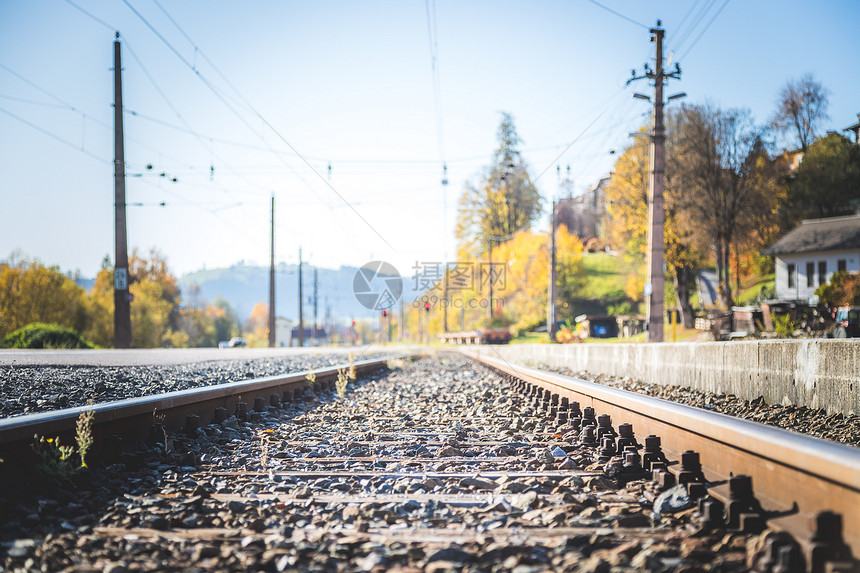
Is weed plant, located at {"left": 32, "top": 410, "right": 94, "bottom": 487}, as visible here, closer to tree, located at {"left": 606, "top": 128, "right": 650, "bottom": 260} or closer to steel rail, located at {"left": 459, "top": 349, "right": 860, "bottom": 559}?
steel rail, located at {"left": 459, "top": 349, "right": 860, "bottom": 559}

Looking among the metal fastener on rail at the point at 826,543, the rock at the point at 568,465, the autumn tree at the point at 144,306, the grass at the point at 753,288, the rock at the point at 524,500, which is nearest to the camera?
the metal fastener on rail at the point at 826,543

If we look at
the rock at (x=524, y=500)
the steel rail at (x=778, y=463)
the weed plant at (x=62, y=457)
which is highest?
the steel rail at (x=778, y=463)

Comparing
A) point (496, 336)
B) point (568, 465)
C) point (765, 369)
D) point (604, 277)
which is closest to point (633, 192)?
point (496, 336)

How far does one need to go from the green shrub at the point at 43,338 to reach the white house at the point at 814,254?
41416 mm

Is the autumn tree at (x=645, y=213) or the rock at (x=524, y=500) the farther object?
the autumn tree at (x=645, y=213)

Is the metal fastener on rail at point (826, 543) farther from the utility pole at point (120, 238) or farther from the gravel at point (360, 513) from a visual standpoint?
the utility pole at point (120, 238)

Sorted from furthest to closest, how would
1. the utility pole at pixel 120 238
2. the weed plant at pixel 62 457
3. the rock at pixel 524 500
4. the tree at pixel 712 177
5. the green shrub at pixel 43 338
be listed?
the tree at pixel 712 177 → the utility pole at pixel 120 238 → the green shrub at pixel 43 338 → the weed plant at pixel 62 457 → the rock at pixel 524 500

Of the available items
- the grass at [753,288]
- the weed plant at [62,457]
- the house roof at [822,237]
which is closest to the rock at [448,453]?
the weed plant at [62,457]

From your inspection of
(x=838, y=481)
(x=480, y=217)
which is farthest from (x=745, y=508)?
(x=480, y=217)

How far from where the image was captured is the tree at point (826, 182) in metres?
55.8

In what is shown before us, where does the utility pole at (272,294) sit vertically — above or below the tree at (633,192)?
below

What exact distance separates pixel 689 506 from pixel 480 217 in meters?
67.9

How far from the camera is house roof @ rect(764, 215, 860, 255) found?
42125 millimetres

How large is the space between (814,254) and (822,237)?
1226mm
